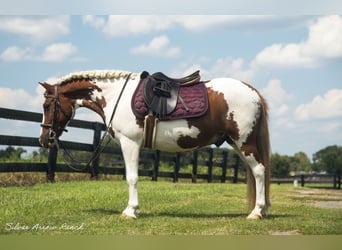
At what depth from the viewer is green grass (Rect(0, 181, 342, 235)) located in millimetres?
5039

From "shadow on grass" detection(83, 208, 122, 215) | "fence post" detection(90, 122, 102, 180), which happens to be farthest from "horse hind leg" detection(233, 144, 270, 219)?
"fence post" detection(90, 122, 102, 180)

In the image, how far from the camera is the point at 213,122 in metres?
5.58

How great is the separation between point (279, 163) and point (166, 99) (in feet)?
6.87

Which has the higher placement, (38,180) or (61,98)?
(61,98)

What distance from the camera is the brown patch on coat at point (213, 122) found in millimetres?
5570

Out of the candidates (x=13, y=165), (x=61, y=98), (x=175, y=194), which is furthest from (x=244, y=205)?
(x=13, y=165)

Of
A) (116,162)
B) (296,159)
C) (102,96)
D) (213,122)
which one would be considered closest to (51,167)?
(116,162)

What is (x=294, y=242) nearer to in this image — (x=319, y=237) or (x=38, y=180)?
(x=319, y=237)

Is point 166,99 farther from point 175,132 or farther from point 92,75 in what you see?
point 92,75

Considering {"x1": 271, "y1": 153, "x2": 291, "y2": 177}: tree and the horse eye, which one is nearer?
the horse eye

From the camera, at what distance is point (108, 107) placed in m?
5.71

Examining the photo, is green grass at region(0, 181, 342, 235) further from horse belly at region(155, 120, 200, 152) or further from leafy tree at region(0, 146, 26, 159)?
horse belly at region(155, 120, 200, 152)

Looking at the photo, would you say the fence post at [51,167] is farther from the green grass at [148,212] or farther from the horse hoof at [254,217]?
the horse hoof at [254,217]

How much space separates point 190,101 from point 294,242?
1810 millimetres
